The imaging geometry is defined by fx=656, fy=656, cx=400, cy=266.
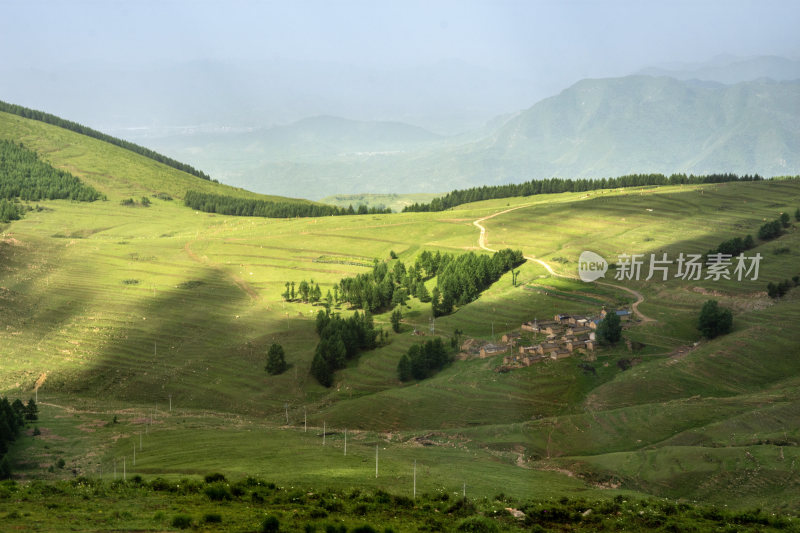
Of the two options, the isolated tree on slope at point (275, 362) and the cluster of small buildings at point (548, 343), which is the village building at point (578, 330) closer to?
the cluster of small buildings at point (548, 343)

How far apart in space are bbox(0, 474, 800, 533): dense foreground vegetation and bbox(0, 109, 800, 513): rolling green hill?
13.4ft

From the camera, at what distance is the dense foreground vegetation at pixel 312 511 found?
1268 inches

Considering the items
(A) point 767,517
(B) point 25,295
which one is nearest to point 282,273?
(B) point 25,295

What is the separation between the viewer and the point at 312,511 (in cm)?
3562

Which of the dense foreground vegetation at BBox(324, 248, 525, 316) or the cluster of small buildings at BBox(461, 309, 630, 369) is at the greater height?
the dense foreground vegetation at BBox(324, 248, 525, 316)

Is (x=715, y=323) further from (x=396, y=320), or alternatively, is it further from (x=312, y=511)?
(x=312, y=511)

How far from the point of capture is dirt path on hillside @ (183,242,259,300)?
140 metres

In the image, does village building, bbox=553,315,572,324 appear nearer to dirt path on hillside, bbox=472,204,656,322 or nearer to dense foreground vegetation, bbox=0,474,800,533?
dirt path on hillside, bbox=472,204,656,322

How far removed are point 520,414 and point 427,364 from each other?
824 inches

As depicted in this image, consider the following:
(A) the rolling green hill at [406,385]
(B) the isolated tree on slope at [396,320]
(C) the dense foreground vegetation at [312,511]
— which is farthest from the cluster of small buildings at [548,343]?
(C) the dense foreground vegetation at [312,511]

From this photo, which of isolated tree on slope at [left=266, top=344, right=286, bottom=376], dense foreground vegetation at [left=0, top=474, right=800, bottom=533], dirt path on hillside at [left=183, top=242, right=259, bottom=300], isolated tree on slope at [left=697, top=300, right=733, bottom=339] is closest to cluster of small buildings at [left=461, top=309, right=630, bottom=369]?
isolated tree on slope at [left=697, top=300, right=733, bottom=339]

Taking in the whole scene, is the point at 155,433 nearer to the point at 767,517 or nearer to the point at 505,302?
the point at 767,517

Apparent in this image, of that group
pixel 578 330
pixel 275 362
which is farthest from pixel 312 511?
pixel 578 330

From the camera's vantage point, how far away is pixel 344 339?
102625 mm
